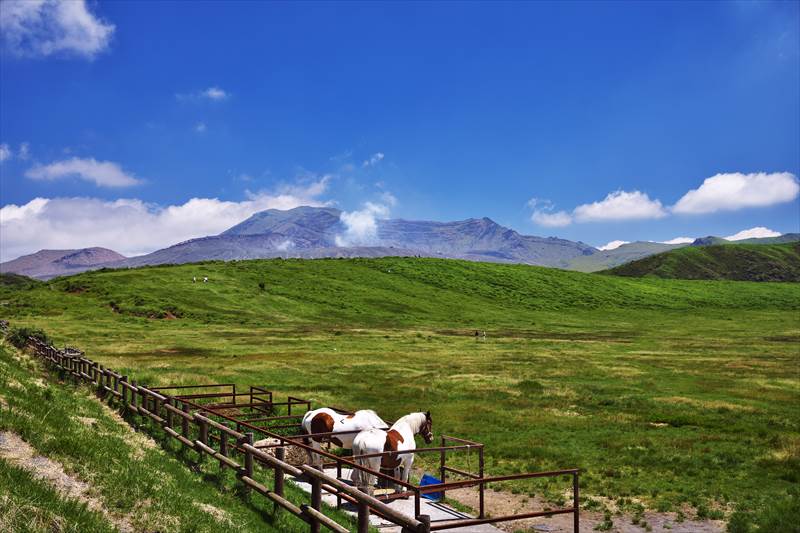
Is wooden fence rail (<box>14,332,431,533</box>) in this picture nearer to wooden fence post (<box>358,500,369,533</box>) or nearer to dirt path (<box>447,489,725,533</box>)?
wooden fence post (<box>358,500,369,533</box>)

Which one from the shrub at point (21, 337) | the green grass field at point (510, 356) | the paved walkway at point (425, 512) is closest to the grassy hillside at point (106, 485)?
the paved walkway at point (425, 512)

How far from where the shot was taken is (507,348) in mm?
71062

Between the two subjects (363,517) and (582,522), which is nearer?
(363,517)

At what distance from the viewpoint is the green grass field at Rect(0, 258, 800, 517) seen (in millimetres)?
24922

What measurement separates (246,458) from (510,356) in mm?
50246

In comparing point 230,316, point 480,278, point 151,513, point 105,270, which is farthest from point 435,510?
point 480,278

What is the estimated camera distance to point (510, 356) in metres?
62.6

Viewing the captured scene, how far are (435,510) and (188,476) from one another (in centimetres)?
676

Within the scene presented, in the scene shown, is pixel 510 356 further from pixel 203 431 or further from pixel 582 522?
pixel 203 431

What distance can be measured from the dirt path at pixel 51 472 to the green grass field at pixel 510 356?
47.0ft

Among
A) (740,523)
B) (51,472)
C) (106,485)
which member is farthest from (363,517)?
(740,523)

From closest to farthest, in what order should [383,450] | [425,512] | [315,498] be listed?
[315,498], [425,512], [383,450]

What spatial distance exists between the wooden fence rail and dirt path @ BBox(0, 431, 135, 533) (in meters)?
3.52

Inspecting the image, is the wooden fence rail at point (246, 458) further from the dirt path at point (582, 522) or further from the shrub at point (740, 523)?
the shrub at point (740, 523)
